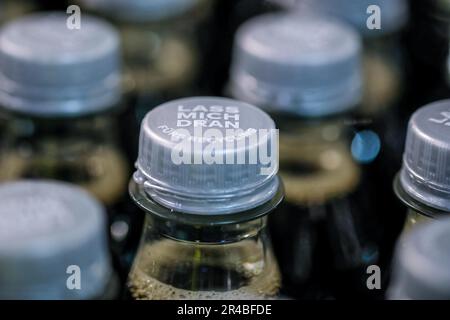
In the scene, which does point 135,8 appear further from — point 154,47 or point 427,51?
point 427,51

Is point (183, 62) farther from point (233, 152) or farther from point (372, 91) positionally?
point (233, 152)

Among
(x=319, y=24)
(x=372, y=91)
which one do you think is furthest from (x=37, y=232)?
(x=372, y=91)

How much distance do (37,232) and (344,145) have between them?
0.37 meters

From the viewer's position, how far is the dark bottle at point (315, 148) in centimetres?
73

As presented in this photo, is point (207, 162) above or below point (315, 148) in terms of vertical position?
above

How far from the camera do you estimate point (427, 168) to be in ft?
1.82

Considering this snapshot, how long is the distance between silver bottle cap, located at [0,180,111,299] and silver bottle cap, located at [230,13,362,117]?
0.23 meters

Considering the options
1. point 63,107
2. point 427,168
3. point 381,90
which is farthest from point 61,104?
point 381,90

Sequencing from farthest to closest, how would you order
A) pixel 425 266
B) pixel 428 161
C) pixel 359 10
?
1. pixel 359 10
2. pixel 428 161
3. pixel 425 266

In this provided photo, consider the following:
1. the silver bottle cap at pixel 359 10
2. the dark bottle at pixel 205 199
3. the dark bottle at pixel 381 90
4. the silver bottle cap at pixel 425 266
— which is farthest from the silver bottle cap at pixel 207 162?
the silver bottle cap at pixel 359 10

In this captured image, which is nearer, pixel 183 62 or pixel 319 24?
pixel 319 24

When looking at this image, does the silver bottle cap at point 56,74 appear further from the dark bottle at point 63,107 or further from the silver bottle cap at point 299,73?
the silver bottle cap at point 299,73

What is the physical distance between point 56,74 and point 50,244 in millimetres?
248
